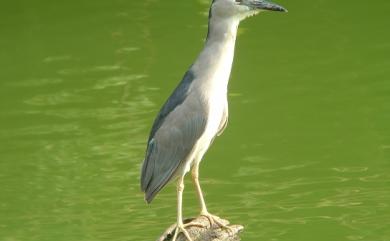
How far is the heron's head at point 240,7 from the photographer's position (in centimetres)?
726

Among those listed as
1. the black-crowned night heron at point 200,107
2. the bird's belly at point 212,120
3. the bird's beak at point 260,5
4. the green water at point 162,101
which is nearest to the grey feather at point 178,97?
the black-crowned night heron at point 200,107

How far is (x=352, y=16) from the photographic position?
48.0ft

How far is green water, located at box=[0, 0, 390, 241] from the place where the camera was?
32.5 ft

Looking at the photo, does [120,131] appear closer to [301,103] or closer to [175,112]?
[301,103]

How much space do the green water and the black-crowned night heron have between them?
2090mm

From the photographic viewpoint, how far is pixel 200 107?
7312mm

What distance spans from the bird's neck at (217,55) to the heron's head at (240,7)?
0.16 ft

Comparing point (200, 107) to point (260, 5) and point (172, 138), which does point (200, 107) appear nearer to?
point (172, 138)

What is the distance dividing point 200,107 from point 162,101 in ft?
16.7

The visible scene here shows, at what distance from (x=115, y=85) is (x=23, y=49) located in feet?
6.42

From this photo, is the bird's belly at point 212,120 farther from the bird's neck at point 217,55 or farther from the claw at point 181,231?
the claw at point 181,231

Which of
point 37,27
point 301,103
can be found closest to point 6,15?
point 37,27

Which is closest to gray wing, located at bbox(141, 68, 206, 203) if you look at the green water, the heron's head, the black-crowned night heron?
the black-crowned night heron

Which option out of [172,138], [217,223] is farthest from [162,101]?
[217,223]
